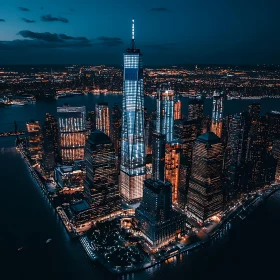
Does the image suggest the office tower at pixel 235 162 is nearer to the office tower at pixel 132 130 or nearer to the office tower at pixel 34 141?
the office tower at pixel 132 130

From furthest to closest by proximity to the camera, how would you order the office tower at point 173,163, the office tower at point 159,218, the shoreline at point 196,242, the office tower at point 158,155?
the office tower at point 173,163
the office tower at point 158,155
the office tower at point 159,218
the shoreline at point 196,242

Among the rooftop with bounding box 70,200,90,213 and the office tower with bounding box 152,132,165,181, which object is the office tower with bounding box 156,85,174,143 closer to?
the office tower with bounding box 152,132,165,181

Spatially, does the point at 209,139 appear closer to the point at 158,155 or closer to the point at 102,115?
the point at 158,155

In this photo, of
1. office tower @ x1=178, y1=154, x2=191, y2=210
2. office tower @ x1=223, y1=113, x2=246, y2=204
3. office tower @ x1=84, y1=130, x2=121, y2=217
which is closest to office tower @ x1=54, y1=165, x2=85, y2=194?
office tower @ x1=84, y1=130, x2=121, y2=217

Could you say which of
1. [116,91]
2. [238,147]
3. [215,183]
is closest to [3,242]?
[215,183]

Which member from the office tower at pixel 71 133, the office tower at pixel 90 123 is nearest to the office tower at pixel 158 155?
the office tower at pixel 71 133

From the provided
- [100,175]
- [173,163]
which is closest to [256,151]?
[173,163]
